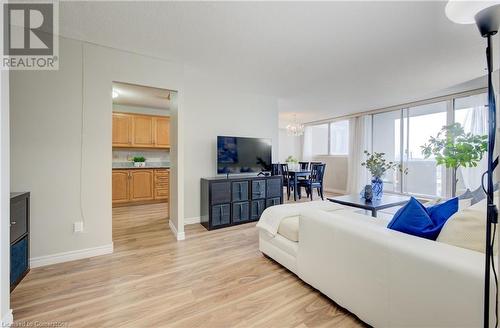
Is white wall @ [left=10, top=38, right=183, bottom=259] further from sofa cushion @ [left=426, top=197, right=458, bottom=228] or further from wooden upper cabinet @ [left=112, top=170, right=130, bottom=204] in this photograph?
sofa cushion @ [left=426, top=197, right=458, bottom=228]

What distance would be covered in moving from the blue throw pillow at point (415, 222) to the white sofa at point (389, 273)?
0.32ft

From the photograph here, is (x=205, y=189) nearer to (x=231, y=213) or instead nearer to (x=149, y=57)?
(x=231, y=213)

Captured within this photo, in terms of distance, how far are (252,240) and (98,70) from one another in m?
2.78

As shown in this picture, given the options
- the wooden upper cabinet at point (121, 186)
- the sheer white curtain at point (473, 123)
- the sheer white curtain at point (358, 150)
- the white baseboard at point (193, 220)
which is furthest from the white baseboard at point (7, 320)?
the sheer white curtain at point (358, 150)

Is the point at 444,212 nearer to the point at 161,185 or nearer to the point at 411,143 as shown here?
the point at 411,143

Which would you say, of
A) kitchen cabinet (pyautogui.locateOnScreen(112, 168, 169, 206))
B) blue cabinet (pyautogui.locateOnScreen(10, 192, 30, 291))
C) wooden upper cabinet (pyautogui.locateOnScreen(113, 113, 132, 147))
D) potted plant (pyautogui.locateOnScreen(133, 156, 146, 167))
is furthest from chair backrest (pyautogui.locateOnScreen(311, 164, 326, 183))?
blue cabinet (pyautogui.locateOnScreen(10, 192, 30, 291))

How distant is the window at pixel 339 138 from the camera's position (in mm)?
6781

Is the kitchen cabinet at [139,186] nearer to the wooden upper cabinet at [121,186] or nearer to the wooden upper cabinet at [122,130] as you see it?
the wooden upper cabinet at [121,186]

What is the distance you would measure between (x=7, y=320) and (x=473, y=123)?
6.58 metres

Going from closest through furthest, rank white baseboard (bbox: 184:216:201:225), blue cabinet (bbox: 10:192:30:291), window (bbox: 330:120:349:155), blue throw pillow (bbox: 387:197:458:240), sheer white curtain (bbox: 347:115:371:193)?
blue throw pillow (bbox: 387:197:458:240) → blue cabinet (bbox: 10:192:30:291) → white baseboard (bbox: 184:216:201:225) → sheer white curtain (bbox: 347:115:371:193) → window (bbox: 330:120:349:155)

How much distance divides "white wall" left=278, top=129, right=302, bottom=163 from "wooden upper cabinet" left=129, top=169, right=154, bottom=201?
15.6 feet

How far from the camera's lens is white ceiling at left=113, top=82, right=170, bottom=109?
3879 millimetres

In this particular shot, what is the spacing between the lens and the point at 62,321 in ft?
4.83

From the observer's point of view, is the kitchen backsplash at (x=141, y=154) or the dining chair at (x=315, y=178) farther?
the dining chair at (x=315, y=178)
